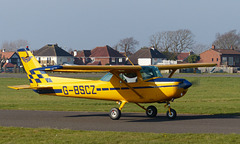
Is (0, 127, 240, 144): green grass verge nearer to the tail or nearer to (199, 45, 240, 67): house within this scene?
the tail

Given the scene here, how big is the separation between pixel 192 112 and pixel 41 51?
100121mm

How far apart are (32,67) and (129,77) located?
4711 millimetres

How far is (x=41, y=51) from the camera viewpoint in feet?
376

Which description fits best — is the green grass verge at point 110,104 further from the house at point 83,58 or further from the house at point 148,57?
the house at point 83,58

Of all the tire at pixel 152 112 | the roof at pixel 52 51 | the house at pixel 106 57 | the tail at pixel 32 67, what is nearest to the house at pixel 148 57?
the house at pixel 106 57

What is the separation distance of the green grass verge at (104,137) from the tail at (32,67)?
18.5 feet

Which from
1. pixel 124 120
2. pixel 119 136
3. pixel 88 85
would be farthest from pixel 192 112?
pixel 119 136

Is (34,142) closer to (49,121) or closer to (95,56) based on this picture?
(49,121)

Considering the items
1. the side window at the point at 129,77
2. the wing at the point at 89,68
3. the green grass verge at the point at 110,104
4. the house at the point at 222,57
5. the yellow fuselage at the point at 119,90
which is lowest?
the green grass verge at the point at 110,104

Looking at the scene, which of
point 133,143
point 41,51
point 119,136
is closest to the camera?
point 133,143

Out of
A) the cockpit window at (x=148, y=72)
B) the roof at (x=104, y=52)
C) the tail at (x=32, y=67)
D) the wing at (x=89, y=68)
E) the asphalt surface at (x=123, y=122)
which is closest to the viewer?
the asphalt surface at (x=123, y=122)

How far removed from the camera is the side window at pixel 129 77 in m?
16.0

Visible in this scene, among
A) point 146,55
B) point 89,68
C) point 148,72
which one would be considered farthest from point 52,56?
point 89,68

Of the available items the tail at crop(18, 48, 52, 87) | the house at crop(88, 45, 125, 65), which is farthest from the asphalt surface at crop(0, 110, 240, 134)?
the house at crop(88, 45, 125, 65)
